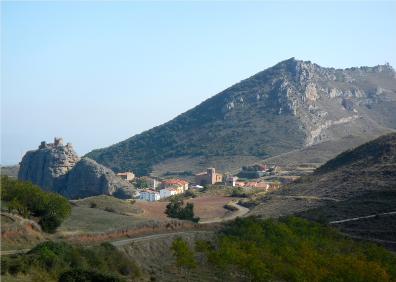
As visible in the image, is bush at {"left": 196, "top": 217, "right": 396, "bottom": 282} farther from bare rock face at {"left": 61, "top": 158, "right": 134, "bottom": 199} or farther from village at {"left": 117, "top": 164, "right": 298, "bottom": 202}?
village at {"left": 117, "top": 164, "right": 298, "bottom": 202}

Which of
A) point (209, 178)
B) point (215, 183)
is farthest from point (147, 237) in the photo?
point (209, 178)

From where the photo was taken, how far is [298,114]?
187 meters

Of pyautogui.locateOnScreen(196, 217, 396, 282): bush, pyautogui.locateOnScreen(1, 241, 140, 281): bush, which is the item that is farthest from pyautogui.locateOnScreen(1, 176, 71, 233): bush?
pyautogui.locateOnScreen(196, 217, 396, 282): bush

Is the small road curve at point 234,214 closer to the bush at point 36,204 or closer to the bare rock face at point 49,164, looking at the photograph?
the bush at point 36,204

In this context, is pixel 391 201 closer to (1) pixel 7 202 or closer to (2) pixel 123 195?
(1) pixel 7 202

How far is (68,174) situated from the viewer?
109250mm

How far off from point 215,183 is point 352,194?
5883 cm

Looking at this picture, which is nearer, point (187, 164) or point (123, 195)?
point (123, 195)

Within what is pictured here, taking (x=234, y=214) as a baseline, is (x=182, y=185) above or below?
above

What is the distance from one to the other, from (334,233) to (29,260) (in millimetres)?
31346

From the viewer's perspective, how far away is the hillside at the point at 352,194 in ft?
186

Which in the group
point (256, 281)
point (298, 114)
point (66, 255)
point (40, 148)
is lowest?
point (256, 281)

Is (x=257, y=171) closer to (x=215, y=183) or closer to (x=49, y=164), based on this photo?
(x=215, y=183)

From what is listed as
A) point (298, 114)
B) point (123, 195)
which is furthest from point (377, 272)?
point (298, 114)
